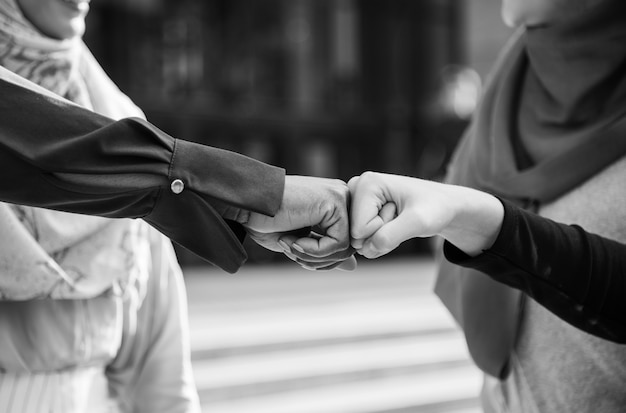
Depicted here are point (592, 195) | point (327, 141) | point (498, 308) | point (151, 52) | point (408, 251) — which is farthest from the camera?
point (408, 251)

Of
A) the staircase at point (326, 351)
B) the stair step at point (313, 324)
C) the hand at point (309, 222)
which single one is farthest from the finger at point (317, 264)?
the stair step at point (313, 324)

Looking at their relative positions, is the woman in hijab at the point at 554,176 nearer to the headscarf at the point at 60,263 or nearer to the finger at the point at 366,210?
the finger at the point at 366,210

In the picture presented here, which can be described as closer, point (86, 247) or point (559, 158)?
point (86, 247)

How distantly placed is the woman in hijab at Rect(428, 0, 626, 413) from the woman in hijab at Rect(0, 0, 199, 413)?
0.65 meters

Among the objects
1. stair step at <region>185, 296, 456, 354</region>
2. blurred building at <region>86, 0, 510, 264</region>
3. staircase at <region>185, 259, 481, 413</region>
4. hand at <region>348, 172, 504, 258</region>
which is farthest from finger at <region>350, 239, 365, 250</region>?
blurred building at <region>86, 0, 510, 264</region>

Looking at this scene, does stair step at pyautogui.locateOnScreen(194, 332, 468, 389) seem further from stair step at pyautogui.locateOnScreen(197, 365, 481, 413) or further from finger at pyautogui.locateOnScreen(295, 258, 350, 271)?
finger at pyautogui.locateOnScreen(295, 258, 350, 271)

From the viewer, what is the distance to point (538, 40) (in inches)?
63.2

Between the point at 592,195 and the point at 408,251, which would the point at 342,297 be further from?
the point at 592,195

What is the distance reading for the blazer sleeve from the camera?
1021 mm

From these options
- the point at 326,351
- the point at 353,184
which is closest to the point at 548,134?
the point at 353,184

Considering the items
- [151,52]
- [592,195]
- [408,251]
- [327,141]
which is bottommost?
[408,251]

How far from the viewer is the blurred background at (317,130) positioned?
17.8 feet

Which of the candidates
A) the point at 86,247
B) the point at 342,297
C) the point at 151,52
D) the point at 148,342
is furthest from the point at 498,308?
the point at 151,52

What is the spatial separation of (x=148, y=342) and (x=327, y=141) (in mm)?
8570
